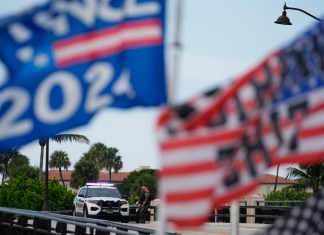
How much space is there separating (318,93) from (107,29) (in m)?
1.59

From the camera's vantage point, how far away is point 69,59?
6.89m

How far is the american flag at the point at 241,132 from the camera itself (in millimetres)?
5895

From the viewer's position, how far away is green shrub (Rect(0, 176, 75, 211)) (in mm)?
51844

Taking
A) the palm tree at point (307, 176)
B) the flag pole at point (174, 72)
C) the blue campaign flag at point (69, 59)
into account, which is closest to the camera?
the flag pole at point (174, 72)

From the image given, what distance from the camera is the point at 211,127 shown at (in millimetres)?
5996

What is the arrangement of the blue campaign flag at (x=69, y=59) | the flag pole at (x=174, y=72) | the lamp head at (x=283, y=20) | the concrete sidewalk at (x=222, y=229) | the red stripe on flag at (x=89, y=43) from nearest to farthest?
the flag pole at (x=174, y=72)
the blue campaign flag at (x=69, y=59)
the red stripe on flag at (x=89, y=43)
the lamp head at (x=283, y=20)
the concrete sidewalk at (x=222, y=229)

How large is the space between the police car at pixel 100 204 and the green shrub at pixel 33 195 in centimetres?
1168

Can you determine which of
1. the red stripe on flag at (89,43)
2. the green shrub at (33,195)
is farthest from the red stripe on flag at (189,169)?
the green shrub at (33,195)

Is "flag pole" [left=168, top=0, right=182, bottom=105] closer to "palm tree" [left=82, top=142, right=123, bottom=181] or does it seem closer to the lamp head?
the lamp head

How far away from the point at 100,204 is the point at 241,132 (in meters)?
32.9

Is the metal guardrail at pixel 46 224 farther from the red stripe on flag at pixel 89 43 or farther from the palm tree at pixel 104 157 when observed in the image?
the palm tree at pixel 104 157

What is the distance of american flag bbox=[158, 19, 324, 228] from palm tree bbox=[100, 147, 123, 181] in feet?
535

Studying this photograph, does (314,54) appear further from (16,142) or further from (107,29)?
(16,142)

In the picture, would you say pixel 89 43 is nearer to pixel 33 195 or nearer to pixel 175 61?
A: pixel 175 61
